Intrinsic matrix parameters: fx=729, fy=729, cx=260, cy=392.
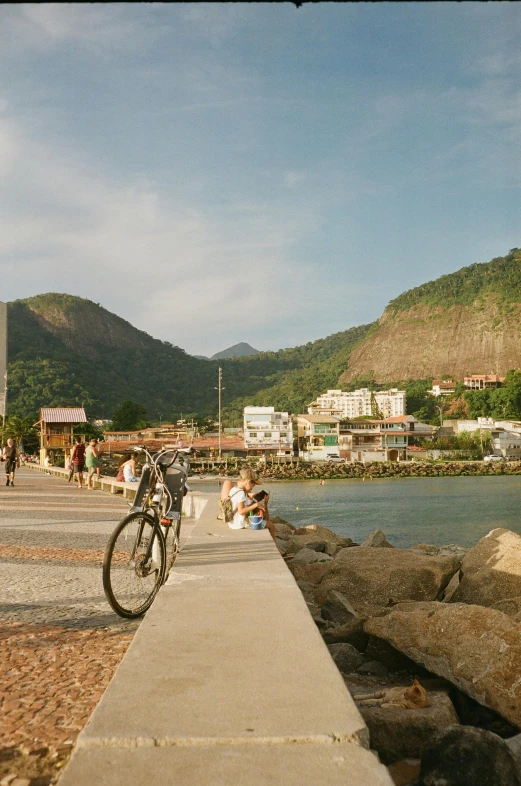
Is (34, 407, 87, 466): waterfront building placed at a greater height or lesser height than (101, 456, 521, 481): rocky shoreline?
greater

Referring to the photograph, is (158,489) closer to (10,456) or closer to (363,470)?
(10,456)

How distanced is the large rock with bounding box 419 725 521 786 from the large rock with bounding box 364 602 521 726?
Result: 4.31 feet

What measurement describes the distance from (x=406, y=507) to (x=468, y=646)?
127 feet

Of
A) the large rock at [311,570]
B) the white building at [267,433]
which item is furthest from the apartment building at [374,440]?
the large rock at [311,570]

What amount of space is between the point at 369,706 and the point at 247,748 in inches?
72.4

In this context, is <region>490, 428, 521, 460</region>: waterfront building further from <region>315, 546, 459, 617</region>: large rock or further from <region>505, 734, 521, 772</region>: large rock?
<region>505, 734, 521, 772</region>: large rock

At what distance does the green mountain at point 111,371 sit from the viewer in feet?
387

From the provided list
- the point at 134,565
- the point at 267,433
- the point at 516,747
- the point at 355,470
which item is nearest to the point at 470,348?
the point at 267,433

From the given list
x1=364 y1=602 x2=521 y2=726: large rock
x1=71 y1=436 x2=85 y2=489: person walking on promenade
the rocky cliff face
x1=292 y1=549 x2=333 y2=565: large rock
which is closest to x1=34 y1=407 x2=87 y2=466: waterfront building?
x1=71 y1=436 x2=85 y2=489: person walking on promenade

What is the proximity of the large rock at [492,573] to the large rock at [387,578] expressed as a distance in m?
0.24

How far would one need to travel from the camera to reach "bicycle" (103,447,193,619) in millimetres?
4789

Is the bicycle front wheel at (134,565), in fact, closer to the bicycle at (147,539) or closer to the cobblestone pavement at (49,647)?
the bicycle at (147,539)

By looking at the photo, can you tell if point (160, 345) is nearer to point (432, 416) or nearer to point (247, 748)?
point (432, 416)

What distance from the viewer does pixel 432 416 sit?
491 ft
